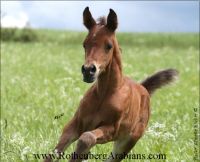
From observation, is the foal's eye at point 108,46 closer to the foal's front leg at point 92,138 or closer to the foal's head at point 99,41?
the foal's head at point 99,41

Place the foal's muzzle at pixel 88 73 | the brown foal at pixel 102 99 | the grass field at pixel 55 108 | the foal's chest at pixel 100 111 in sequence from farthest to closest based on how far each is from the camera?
1. the grass field at pixel 55 108
2. the foal's chest at pixel 100 111
3. the brown foal at pixel 102 99
4. the foal's muzzle at pixel 88 73


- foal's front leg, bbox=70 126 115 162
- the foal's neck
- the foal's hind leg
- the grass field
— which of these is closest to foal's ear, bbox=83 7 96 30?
the foal's neck

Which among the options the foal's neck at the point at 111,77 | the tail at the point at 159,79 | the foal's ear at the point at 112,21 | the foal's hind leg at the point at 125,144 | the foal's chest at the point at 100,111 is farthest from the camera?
the tail at the point at 159,79

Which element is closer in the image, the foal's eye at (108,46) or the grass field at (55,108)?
the foal's eye at (108,46)

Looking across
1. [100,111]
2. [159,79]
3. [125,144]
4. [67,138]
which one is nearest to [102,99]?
[100,111]

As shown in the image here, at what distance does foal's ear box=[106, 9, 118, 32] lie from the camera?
13.7 ft

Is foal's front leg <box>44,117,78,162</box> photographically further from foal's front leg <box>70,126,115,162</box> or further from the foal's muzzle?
the foal's muzzle

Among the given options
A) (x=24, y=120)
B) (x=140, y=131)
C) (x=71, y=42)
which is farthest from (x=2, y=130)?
(x=71, y=42)

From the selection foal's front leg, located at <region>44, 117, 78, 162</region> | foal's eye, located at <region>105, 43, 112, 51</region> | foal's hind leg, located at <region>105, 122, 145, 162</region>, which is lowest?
foal's hind leg, located at <region>105, 122, 145, 162</region>

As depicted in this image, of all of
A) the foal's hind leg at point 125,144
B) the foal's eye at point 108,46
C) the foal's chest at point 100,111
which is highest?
the foal's eye at point 108,46

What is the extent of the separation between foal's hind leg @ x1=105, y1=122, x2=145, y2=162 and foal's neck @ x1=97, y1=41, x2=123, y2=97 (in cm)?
63

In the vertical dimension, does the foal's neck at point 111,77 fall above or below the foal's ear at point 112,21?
below

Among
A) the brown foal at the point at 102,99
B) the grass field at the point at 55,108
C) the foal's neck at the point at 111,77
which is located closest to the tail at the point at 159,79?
the grass field at the point at 55,108

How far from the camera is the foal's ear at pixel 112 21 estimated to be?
13.7 ft
